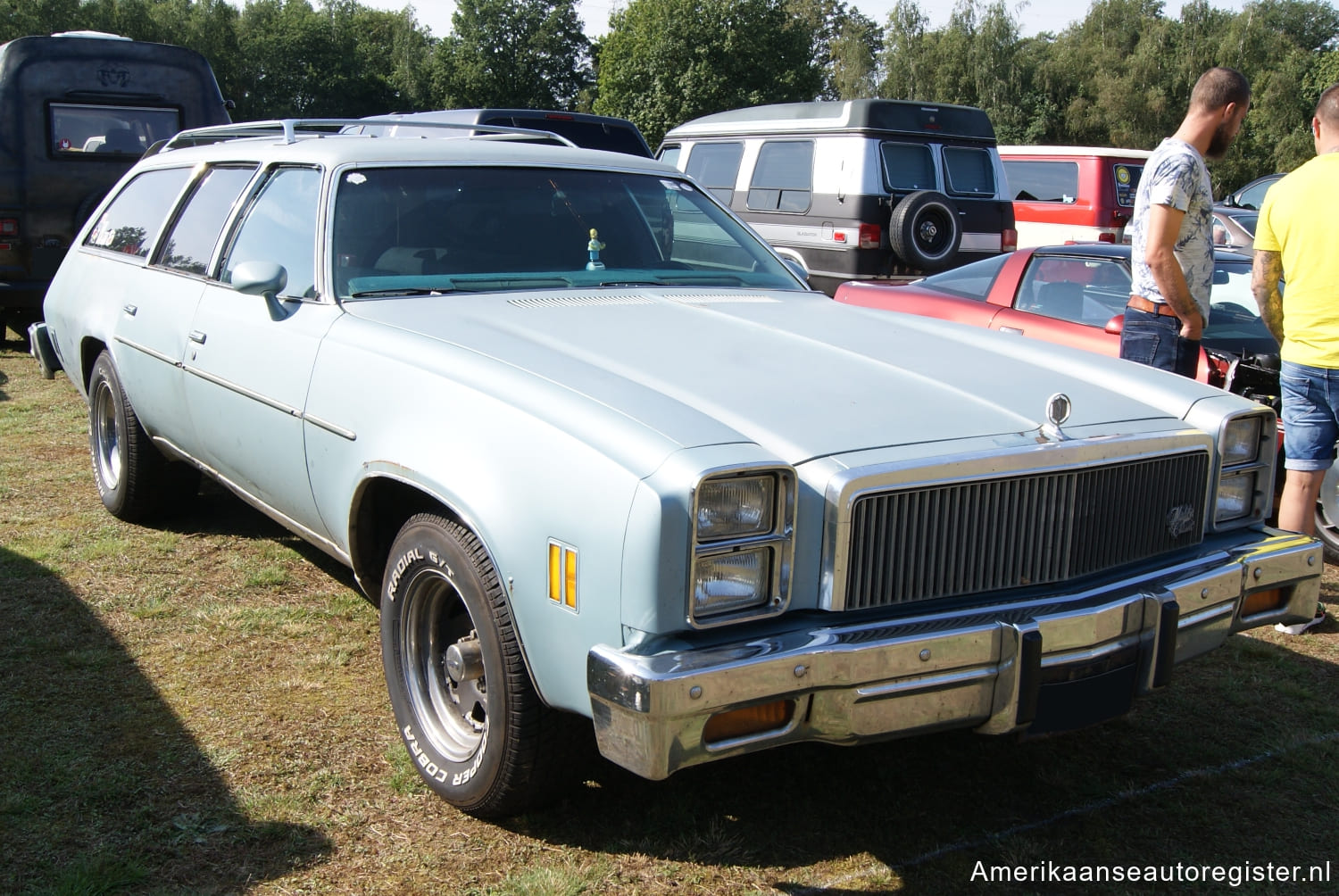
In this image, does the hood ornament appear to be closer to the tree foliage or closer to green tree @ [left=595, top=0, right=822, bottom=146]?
the tree foliage

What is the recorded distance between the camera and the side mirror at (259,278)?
11.6 ft

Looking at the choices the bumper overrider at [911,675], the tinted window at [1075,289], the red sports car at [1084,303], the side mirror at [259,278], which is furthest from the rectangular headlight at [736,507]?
the tinted window at [1075,289]

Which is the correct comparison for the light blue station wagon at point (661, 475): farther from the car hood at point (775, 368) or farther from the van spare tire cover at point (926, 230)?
the van spare tire cover at point (926, 230)

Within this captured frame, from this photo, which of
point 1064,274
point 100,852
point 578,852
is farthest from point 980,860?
point 1064,274

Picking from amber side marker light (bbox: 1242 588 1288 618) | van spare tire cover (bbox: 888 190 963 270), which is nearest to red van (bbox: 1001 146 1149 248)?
van spare tire cover (bbox: 888 190 963 270)

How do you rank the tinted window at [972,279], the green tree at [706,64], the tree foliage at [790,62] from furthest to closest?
1. the green tree at [706,64]
2. the tree foliage at [790,62]
3. the tinted window at [972,279]

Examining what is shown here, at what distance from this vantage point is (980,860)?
2.78 meters

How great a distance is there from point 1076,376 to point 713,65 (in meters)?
51.7

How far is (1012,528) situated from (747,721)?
0.80 meters

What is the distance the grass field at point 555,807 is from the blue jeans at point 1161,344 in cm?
108

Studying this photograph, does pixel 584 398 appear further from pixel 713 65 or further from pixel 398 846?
pixel 713 65

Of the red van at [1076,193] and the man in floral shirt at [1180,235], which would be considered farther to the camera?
the red van at [1076,193]

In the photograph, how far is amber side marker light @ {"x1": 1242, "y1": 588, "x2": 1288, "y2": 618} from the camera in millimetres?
3037

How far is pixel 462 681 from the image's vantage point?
114 inches
